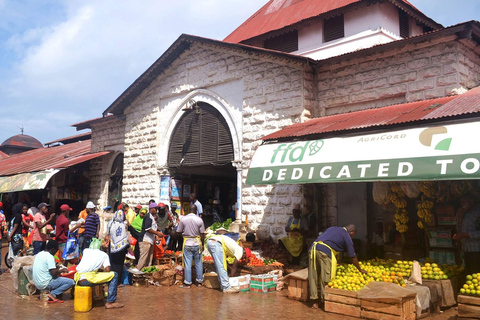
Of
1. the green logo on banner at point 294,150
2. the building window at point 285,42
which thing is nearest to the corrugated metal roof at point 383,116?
the green logo on banner at point 294,150

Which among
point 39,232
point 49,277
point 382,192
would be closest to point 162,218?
point 39,232

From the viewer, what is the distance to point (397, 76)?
9.95 m

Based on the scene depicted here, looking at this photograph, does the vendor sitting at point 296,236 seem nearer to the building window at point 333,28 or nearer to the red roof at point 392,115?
the red roof at point 392,115

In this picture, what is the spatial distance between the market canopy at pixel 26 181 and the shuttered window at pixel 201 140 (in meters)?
5.23

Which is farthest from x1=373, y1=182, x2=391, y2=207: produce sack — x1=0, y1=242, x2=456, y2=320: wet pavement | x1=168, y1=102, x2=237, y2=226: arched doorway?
x1=168, y1=102, x2=237, y2=226: arched doorway

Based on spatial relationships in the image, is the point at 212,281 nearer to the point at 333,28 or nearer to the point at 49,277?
the point at 49,277

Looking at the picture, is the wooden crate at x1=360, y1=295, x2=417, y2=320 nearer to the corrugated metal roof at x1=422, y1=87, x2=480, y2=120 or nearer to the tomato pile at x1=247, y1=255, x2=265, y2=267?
the corrugated metal roof at x1=422, y1=87, x2=480, y2=120

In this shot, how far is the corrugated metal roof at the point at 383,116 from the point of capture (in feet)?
25.3

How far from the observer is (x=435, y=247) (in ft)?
29.3

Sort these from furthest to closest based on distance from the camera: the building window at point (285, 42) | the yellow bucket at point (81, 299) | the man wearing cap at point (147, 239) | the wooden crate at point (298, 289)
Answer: the building window at point (285, 42), the man wearing cap at point (147, 239), the wooden crate at point (298, 289), the yellow bucket at point (81, 299)

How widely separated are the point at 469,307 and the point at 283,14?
13870 mm

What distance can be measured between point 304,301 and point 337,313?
1.02m

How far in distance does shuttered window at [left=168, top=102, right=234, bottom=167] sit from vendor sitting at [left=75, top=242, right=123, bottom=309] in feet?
19.7

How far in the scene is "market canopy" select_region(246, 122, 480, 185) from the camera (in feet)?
22.2
